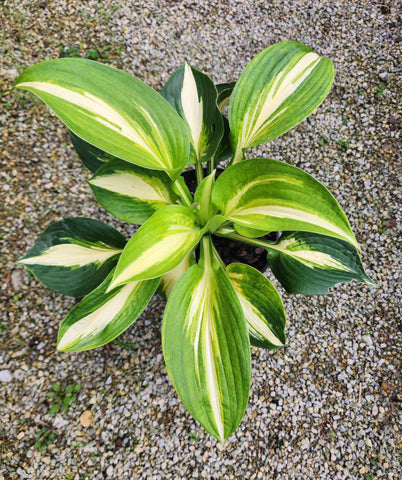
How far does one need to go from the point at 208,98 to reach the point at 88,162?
1.19 feet

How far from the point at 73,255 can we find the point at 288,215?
0.57 meters

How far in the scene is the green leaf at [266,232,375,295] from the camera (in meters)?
0.91

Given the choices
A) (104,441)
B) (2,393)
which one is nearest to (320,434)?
(104,441)

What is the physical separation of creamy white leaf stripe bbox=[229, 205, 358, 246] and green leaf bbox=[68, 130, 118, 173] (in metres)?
0.38

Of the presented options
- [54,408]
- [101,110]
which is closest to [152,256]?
[101,110]

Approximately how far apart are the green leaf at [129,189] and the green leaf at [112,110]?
95 mm

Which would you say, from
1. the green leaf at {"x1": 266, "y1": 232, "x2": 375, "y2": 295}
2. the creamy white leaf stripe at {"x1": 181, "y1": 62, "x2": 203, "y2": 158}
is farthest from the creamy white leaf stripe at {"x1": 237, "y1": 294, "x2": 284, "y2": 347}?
the creamy white leaf stripe at {"x1": 181, "y1": 62, "x2": 203, "y2": 158}

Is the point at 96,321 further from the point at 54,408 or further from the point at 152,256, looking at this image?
the point at 54,408

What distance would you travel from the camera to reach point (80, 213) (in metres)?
1.39

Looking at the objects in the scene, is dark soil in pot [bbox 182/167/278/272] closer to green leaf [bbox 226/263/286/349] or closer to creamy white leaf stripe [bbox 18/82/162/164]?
green leaf [bbox 226/263/286/349]

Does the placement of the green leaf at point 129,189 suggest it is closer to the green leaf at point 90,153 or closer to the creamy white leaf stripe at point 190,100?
the green leaf at point 90,153

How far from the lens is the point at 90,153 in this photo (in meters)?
0.98

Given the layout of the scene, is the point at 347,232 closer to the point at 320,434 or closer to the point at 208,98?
the point at 208,98

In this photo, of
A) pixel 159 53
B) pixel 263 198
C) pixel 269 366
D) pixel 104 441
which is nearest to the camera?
pixel 263 198
